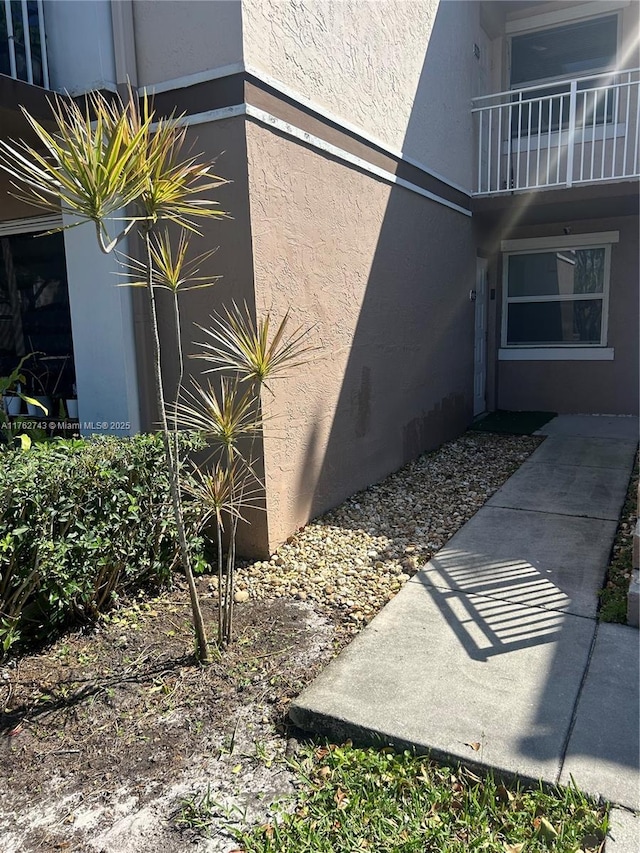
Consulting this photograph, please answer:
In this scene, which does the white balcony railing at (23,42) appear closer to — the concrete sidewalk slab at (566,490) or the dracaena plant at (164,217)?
the dracaena plant at (164,217)

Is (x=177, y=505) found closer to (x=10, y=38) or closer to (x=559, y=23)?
(x=10, y=38)

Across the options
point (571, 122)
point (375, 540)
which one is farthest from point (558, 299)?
point (375, 540)

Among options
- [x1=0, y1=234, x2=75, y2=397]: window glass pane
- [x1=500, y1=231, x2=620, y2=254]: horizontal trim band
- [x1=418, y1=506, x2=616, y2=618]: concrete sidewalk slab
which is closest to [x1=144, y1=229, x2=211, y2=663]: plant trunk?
[x1=418, y1=506, x2=616, y2=618]: concrete sidewalk slab

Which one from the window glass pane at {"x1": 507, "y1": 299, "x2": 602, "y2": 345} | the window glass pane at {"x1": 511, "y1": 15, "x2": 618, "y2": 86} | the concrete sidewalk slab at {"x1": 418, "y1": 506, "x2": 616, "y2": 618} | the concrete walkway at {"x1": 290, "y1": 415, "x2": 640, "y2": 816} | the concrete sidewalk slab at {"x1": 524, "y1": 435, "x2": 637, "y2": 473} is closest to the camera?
the concrete walkway at {"x1": 290, "y1": 415, "x2": 640, "y2": 816}

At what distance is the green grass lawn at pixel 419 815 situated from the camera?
2035 millimetres

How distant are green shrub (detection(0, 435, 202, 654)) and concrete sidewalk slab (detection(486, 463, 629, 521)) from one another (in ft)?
10.1

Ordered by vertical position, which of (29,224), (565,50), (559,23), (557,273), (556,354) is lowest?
(556,354)

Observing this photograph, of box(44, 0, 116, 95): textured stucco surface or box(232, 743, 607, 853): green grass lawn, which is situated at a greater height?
box(44, 0, 116, 95): textured stucco surface

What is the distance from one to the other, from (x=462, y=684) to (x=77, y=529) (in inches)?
82.9

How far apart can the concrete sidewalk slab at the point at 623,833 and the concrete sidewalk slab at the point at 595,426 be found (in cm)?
625

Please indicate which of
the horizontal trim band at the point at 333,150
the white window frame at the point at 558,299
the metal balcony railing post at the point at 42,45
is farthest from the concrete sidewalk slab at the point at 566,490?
the metal balcony railing post at the point at 42,45

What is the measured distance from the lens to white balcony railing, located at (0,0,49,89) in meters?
4.12

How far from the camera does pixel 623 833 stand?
6.60 ft

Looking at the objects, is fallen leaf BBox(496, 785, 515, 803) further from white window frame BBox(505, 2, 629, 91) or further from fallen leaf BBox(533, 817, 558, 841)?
white window frame BBox(505, 2, 629, 91)
